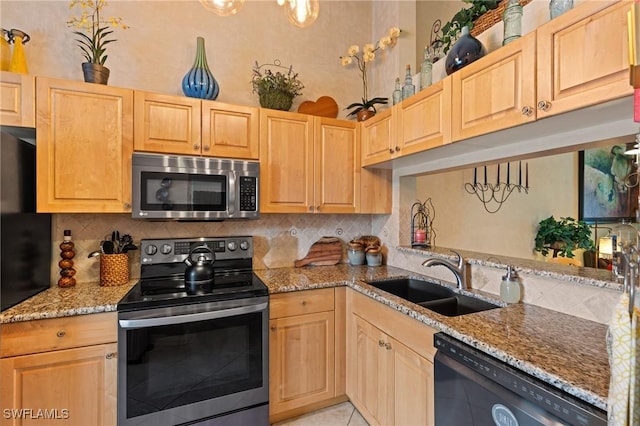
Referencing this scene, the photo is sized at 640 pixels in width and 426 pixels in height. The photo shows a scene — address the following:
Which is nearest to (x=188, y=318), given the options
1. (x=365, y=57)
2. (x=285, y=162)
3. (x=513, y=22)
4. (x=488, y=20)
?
(x=285, y=162)

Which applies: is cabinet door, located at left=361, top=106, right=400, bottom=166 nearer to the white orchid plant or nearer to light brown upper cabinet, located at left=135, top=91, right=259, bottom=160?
the white orchid plant

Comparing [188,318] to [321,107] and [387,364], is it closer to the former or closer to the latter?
[387,364]

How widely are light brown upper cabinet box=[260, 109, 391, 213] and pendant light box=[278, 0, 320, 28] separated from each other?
815mm

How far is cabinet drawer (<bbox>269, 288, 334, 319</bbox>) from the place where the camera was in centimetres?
187

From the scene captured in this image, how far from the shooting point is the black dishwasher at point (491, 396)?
2.63ft

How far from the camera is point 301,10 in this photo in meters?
1.38

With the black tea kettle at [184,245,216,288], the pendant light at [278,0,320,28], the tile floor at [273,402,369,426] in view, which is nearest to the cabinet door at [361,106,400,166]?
the pendant light at [278,0,320,28]

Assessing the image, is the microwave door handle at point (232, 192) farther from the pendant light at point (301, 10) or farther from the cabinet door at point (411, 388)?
the cabinet door at point (411, 388)

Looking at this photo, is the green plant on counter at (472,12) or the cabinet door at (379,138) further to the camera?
the cabinet door at (379,138)

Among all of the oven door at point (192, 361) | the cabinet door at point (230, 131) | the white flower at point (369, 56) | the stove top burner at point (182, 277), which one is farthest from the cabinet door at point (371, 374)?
the white flower at point (369, 56)

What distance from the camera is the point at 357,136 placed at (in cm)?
244

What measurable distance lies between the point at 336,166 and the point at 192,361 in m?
Answer: 1.67

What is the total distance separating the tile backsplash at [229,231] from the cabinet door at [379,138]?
2.23 ft

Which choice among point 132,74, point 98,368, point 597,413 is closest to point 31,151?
point 132,74
